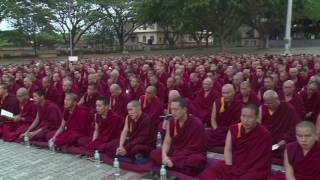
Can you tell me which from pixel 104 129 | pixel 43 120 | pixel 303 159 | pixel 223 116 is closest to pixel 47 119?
pixel 43 120

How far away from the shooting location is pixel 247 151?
5.79m

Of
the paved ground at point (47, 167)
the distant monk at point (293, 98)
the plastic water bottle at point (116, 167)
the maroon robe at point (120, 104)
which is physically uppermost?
the distant monk at point (293, 98)

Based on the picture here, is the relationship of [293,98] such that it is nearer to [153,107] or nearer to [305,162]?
[153,107]

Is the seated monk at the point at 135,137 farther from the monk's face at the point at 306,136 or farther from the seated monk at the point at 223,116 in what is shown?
the monk's face at the point at 306,136

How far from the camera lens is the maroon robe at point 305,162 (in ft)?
17.2

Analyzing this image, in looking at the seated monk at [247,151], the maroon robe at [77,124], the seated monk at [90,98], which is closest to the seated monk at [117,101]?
the seated monk at [90,98]

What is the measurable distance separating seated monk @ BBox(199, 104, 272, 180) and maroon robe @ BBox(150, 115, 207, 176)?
557mm

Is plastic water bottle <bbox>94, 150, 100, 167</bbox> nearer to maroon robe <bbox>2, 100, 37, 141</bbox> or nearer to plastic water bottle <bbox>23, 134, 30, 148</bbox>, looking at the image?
plastic water bottle <bbox>23, 134, 30, 148</bbox>

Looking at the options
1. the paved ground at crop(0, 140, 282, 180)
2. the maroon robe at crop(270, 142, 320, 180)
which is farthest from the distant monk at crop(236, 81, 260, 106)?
the maroon robe at crop(270, 142, 320, 180)

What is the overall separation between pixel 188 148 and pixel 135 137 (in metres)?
1.16

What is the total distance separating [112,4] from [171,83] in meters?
34.1

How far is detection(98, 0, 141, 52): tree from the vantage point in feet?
144

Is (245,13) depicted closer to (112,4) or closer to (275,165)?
(112,4)

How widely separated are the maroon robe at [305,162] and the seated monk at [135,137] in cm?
265
